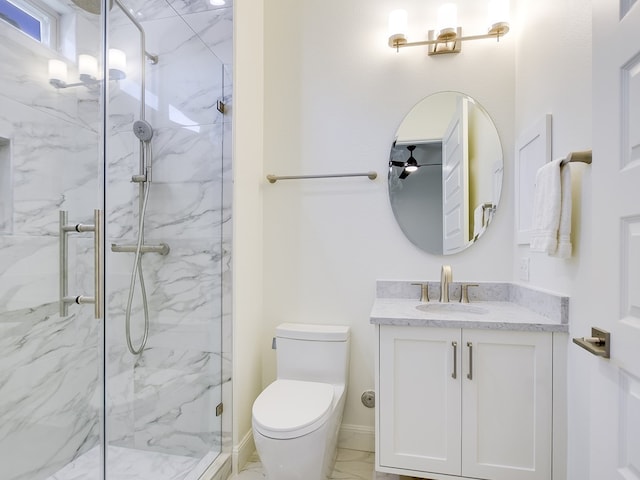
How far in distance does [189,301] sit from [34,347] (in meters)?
0.65

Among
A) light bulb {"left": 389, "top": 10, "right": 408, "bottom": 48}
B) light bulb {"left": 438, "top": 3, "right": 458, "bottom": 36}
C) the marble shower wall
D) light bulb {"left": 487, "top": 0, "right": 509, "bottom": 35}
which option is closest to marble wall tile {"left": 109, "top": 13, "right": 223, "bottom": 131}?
the marble shower wall

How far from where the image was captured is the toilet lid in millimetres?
1372

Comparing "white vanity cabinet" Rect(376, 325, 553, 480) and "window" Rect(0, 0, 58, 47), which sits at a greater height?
"window" Rect(0, 0, 58, 47)

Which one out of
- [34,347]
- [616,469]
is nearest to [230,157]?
[34,347]

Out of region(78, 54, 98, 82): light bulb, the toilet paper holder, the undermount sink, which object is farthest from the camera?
the undermount sink

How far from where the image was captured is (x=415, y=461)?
58.5 inches

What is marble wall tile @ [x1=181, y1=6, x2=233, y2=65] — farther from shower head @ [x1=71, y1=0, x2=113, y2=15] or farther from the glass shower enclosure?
shower head @ [x1=71, y1=0, x2=113, y2=15]

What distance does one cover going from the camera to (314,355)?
6.13 feet

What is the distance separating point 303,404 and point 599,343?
3.72ft

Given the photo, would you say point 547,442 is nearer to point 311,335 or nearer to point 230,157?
point 311,335

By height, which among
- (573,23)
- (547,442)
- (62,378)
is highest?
(573,23)

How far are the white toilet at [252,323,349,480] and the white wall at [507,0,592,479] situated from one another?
0.92 meters

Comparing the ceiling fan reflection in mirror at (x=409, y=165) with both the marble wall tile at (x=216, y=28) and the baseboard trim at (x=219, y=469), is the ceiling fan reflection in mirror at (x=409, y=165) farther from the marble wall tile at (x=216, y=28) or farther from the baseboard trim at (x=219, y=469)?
the baseboard trim at (x=219, y=469)

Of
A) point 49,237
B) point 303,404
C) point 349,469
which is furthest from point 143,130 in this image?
point 349,469
